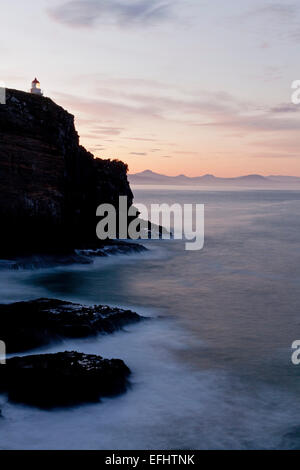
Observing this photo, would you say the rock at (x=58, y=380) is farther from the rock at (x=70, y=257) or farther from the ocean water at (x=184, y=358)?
the rock at (x=70, y=257)

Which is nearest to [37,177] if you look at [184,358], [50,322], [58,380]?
[50,322]

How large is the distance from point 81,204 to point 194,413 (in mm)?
24116

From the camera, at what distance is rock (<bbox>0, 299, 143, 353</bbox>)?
1459 cm

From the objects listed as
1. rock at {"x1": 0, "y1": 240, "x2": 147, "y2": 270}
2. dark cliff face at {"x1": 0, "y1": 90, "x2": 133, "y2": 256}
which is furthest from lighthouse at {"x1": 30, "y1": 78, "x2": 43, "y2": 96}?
rock at {"x1": 0, "y1": 240, "x2": 147, "y2": 270}

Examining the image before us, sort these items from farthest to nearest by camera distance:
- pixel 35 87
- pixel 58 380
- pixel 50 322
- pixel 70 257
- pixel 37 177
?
pixel 35 87, pixel 70 257, pixel 37 177, pixel 50 322, pixel 58 380

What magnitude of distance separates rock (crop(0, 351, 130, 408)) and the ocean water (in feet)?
0.85

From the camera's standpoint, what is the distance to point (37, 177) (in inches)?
1121

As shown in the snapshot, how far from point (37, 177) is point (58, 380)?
18.9 meters

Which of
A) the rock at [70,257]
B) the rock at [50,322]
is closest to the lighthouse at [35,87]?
the rock at [70,257]

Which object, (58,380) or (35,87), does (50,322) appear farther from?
(35,87)

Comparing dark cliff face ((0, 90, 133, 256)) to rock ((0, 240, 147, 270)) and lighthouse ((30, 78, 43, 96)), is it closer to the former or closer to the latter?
rock ((0, 240, 147, 270))

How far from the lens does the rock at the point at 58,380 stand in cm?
1123

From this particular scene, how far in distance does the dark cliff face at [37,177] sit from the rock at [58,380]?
16121 mm
